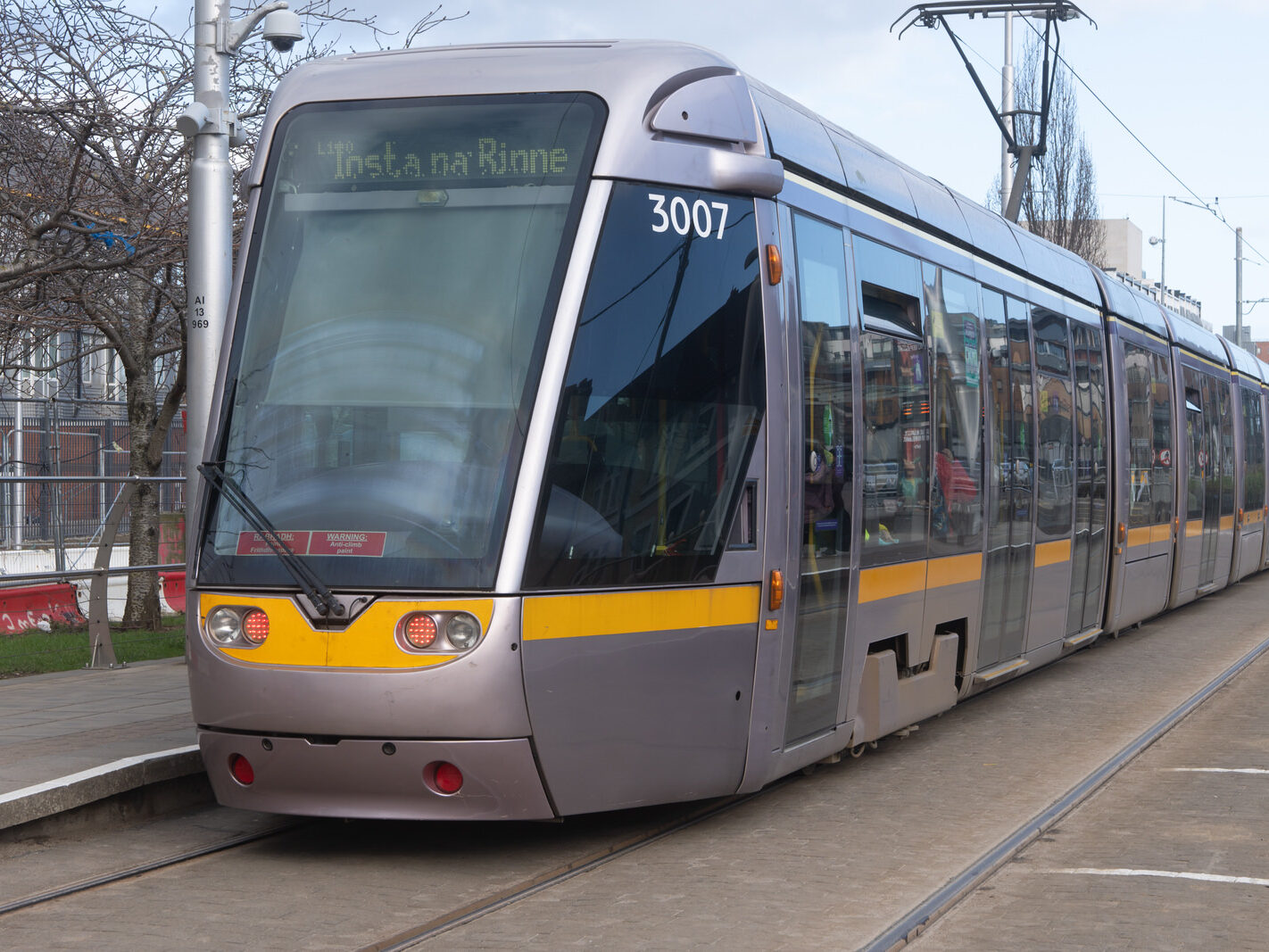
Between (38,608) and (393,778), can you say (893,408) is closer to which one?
(393,778)

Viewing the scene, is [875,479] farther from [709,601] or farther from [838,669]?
[709,601]

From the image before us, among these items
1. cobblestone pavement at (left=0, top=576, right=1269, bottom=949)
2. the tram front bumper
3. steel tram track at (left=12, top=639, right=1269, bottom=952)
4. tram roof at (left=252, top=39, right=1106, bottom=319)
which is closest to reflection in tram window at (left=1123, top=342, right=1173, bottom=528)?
cobblestone pavement at (left=0, top=576, right=1269, bottom=949)

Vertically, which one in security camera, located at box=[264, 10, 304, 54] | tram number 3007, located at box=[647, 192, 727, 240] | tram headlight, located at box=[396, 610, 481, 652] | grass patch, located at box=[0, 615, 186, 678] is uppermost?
security camera, located at box=[264, 10, 304, 54]

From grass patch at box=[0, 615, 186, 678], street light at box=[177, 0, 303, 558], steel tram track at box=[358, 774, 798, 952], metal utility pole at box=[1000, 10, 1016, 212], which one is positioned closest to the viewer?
steel tram track at box=[358, 774, 798, 952]

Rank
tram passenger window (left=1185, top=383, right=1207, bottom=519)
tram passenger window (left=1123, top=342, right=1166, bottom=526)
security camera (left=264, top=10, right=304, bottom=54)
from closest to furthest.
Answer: security camera (left=264, top=10, right=304, bottom=54) → tram passenger window (left=1123, top=342, right=1166, bottom=526) → tram passenger window (left=1185, top=383, right=1207, bottom=519)

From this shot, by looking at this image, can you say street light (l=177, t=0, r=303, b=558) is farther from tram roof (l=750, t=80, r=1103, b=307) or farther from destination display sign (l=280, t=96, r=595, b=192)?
tram roof (l=750, t=80, r=1103, b=307)

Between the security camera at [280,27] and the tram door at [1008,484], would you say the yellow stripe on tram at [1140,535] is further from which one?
the security camera at [280,27]

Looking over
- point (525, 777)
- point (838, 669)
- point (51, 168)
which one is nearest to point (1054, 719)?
point (838, 669)

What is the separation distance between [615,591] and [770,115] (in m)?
2.46

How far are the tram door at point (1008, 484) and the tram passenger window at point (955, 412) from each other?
0.96ft

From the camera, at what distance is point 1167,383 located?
1612cm

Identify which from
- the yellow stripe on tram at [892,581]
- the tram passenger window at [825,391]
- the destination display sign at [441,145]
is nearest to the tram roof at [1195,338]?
the yellow stripe on tram at [892,581]

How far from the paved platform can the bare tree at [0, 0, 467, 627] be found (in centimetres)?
291

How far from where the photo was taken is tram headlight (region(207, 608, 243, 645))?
6273 millimetres
